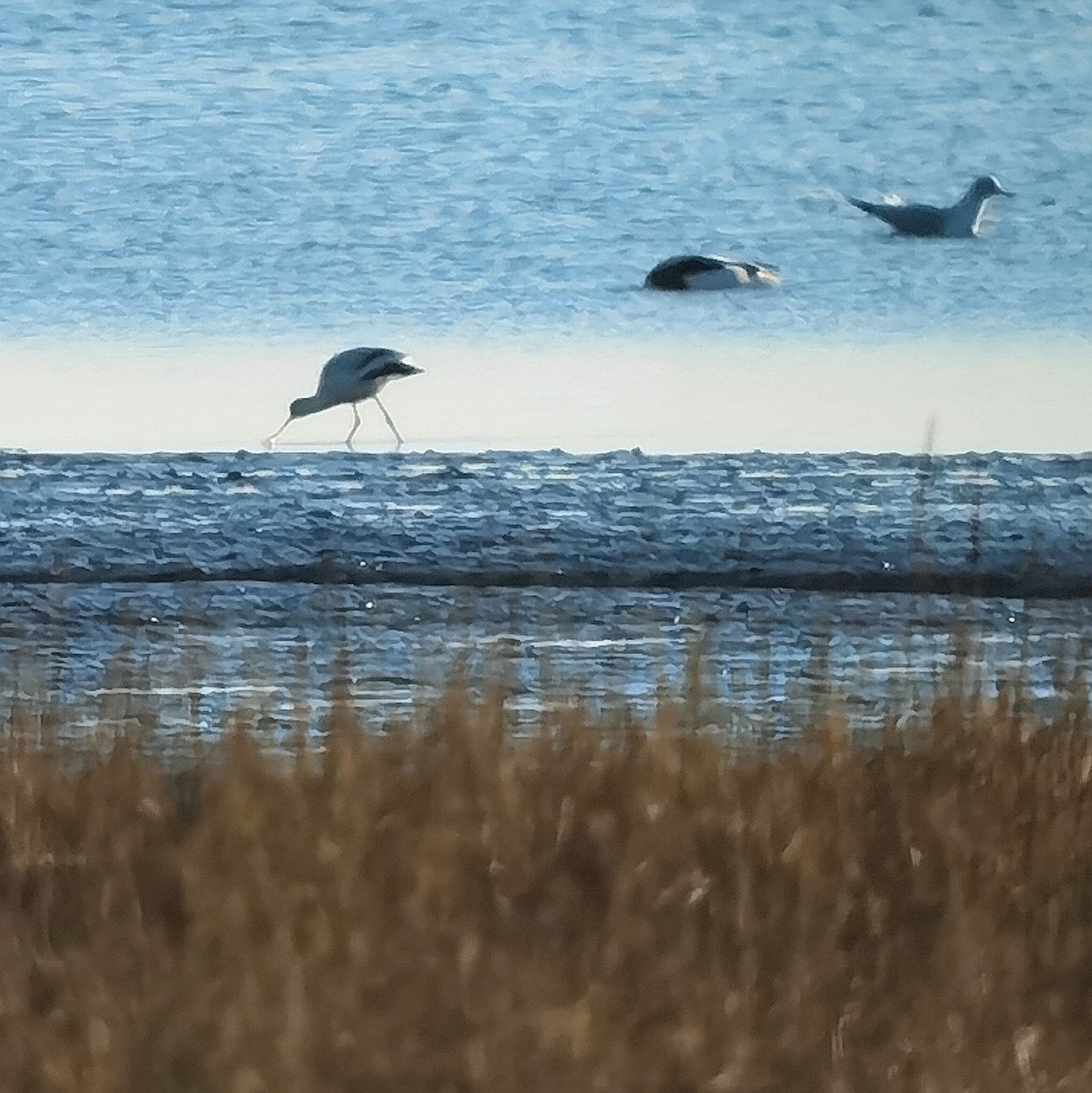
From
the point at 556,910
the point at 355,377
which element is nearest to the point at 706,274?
the point at 355,377

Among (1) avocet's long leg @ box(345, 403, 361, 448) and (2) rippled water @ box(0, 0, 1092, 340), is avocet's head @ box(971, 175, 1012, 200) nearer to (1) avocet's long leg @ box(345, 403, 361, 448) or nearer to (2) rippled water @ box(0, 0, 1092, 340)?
(2) rippled water @ box(0, 0, 1092, 340)

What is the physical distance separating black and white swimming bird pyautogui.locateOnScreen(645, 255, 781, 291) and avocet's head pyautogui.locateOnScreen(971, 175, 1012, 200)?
24cm

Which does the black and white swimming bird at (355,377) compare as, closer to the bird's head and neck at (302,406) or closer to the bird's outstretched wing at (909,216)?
the bird's head and neck at (302,406)

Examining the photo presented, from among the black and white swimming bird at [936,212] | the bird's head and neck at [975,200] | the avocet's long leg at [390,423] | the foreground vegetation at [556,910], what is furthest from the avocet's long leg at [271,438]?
the bird's head and neck at [975,200]

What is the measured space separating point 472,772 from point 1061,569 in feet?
2.32

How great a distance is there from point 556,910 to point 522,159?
0.84 m

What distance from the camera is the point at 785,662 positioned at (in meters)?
1.92

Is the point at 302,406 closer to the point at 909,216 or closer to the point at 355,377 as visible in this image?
the point at 355,377

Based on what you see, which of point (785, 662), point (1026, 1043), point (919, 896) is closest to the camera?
point (1026, 1043)

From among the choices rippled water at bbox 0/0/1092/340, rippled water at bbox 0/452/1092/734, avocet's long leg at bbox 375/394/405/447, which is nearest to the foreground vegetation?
rippled water at bbox 0/452/1092/734

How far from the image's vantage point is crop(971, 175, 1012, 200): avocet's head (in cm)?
198

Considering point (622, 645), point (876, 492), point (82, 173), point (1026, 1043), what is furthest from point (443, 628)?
point (1026, 1043)

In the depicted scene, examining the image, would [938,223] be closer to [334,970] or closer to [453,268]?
[453,268]

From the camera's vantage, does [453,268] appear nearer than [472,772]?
No
